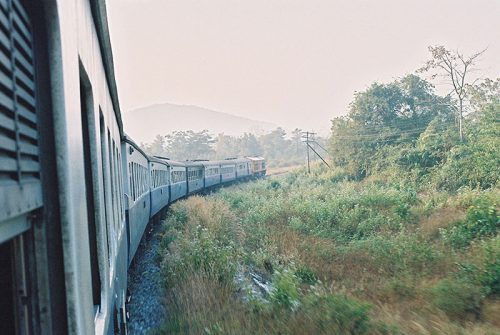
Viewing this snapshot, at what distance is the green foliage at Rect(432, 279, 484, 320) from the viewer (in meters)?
5.80

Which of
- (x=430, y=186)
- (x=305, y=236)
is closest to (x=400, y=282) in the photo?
(x=305, y=236)

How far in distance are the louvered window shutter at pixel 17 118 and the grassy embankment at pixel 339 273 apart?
13.5 feet

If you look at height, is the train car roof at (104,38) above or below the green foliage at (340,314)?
above

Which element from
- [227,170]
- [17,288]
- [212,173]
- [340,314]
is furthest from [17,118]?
[227,170]

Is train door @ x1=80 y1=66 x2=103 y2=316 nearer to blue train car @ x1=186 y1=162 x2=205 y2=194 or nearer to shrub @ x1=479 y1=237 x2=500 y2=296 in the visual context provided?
shrub @ x1=479 y1=237 x2=500 y2=296

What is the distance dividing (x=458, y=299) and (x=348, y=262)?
3.46m

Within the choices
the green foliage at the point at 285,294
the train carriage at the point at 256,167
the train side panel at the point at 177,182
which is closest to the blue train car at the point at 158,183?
the train side panel at the point at 177,182

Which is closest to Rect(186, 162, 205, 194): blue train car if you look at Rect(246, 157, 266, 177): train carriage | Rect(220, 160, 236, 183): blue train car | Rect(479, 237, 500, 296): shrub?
Rect(220, 160, 236, 183): blue train car

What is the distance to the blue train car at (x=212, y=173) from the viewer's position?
26275 mm

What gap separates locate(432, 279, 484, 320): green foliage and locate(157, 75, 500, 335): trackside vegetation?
0.02m

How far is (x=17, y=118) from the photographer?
125 centimetres

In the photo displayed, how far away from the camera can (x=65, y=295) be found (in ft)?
5.17

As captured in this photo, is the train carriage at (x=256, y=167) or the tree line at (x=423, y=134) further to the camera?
the train carriage at (x=256, y=167)

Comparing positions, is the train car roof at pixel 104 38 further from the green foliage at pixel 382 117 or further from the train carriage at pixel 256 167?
the train carriage at pixel 256 167
